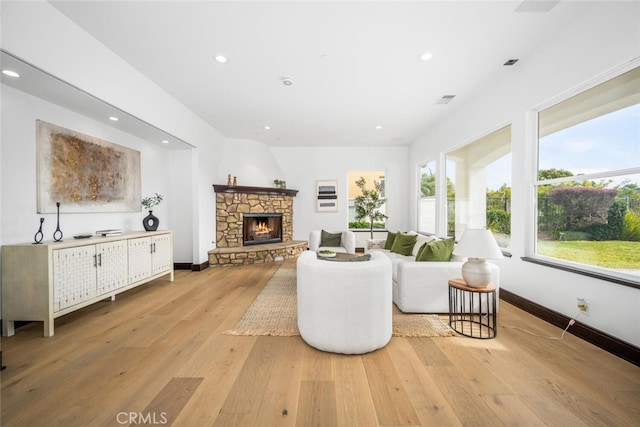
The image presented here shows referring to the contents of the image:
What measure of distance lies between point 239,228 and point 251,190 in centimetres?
95

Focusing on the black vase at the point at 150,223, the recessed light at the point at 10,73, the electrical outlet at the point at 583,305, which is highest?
the recessed light at the point at 10,73

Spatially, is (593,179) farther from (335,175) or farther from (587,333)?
(335,175)

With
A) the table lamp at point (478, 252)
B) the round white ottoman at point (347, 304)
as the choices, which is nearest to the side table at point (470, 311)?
the table lamp at point (478, 252)

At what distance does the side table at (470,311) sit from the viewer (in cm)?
237

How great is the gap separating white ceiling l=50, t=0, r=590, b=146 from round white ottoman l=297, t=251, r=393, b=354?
2.22m

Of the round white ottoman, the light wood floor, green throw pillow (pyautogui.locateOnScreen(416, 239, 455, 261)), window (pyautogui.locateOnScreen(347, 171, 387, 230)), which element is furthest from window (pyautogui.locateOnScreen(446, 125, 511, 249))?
the round white ottoman

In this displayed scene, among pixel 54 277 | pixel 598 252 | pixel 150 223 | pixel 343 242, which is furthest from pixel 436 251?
pixel 150 223

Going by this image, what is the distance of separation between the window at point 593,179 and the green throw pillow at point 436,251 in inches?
38.1

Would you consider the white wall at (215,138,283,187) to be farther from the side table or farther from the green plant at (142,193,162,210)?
the side table

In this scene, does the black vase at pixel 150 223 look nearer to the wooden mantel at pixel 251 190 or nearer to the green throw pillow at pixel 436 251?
the wooden mantel at pixel 251 190

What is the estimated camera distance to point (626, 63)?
6.65ft

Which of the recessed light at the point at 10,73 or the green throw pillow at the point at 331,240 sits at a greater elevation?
the recessed light at the point at 10,73

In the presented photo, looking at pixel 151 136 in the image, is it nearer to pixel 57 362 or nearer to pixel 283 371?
pixel 57 362

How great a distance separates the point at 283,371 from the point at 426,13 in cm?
321
